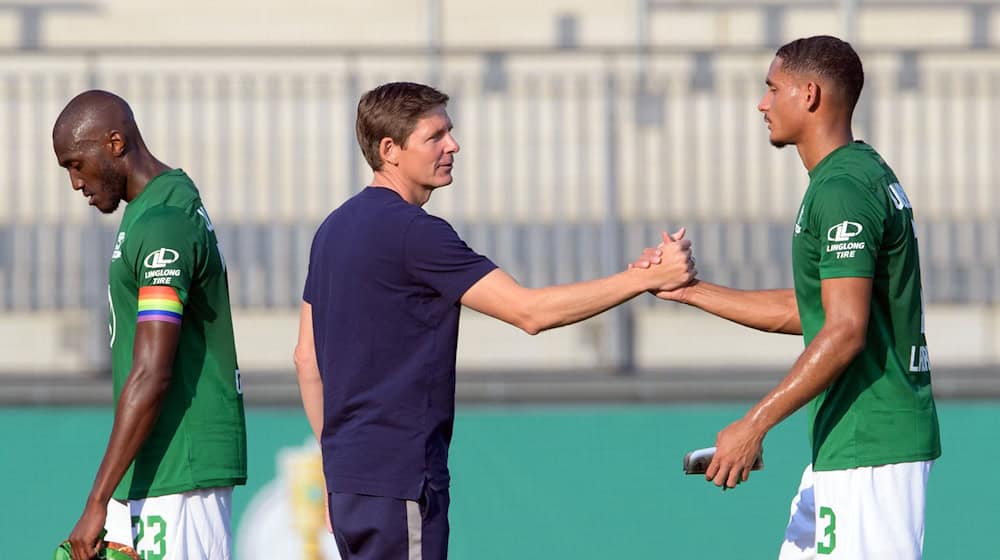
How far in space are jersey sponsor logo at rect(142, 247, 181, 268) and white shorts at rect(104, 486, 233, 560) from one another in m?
0.63

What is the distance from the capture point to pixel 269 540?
23.6 ft

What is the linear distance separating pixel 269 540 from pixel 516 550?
1189 millimetres

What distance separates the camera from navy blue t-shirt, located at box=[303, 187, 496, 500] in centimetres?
389

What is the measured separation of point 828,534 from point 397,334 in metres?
1.35

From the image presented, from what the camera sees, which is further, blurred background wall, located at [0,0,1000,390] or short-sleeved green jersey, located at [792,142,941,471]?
blurred background wall, located at [0,0,1000,390]

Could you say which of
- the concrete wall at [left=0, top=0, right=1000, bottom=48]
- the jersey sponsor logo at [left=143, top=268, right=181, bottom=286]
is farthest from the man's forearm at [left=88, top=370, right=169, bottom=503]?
the concrete wall at [left=0, top=0, right=1000, bottom=48]

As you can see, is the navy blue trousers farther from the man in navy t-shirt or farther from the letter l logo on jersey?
the letter l logo on jersey

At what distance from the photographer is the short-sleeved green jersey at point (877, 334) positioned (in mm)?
4164

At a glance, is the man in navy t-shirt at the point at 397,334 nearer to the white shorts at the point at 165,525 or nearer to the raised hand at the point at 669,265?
the raised hand at the point at 669,265

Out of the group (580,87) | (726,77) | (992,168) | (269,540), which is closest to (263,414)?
(269,540)

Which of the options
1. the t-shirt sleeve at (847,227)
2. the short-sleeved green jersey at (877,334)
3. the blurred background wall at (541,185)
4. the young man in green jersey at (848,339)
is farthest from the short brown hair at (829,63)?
the blurred background wall at (541,185)

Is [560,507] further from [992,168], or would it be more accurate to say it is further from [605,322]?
[992,168]

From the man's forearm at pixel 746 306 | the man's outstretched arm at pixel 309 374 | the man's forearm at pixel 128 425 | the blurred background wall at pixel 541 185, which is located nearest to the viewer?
the man's forearm at pixel 128 425

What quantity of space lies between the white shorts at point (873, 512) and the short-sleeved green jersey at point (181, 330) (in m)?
1.64
